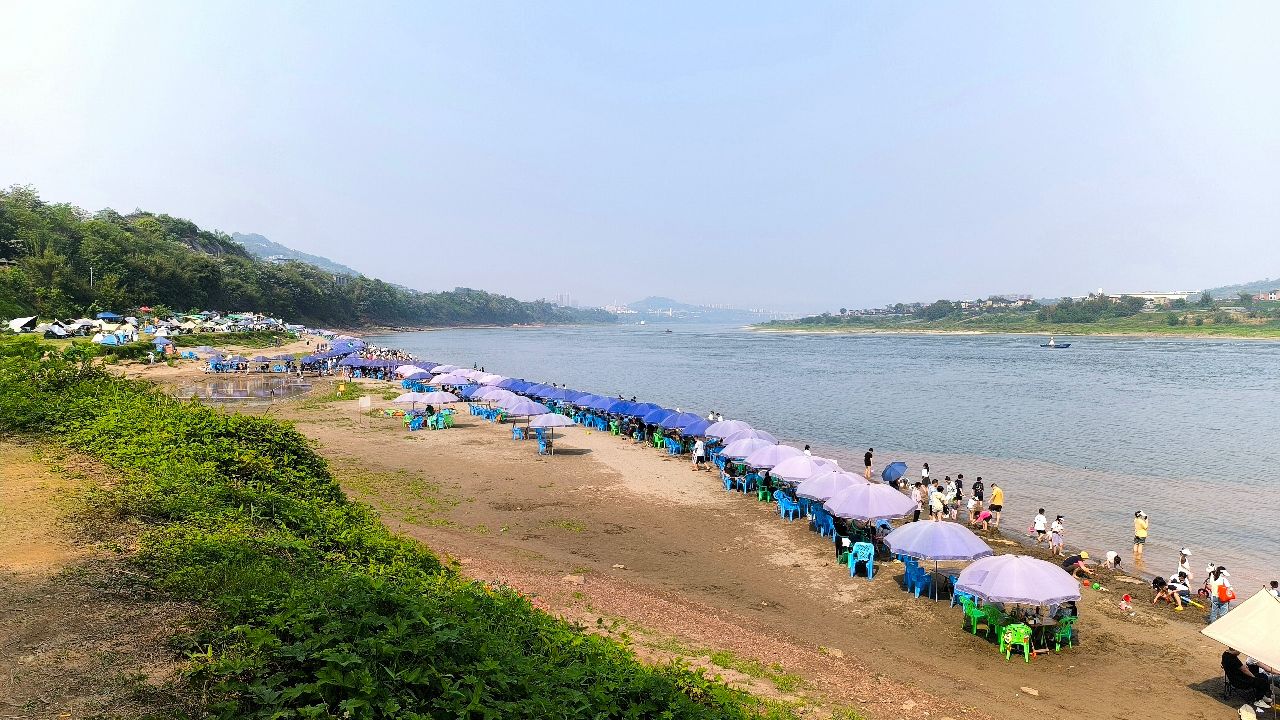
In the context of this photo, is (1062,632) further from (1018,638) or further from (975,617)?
(975,617)

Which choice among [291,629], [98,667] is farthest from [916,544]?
[98,667]

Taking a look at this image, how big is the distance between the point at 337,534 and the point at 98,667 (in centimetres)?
431

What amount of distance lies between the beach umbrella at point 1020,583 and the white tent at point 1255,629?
1.90 meters

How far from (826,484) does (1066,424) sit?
27449mm

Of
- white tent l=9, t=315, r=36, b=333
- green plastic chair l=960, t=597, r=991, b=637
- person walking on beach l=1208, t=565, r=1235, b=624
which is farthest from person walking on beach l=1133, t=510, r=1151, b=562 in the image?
white tent l=9, t=315, r=36, b=333

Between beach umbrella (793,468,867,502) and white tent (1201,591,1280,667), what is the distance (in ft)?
24.5

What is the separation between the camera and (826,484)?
57.0 feet

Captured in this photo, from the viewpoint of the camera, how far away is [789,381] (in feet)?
211

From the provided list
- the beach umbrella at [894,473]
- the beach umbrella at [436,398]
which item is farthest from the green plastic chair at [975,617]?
the beach umbrella at [436,398]

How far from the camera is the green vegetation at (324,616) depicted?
15.3 ft

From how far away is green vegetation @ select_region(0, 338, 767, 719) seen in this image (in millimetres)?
4656

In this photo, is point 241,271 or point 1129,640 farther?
point 241,271

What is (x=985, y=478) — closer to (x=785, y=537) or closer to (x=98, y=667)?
(x=785, y=537)

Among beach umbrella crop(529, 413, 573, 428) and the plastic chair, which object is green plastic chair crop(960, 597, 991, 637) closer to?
the plastic chair
